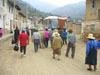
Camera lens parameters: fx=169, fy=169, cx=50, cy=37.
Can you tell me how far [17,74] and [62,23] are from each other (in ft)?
48.3

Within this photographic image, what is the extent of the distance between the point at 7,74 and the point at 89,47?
388 centimetres

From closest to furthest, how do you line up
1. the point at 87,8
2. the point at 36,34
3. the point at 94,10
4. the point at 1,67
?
the point at 1,67 → the point at 36,34 → the point at 94,10 → the point at 87,8

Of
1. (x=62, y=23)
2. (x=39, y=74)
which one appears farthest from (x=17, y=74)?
(x=62, y=23)

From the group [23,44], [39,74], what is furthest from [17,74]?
[23,44]

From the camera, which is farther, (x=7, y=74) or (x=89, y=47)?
(x=89, y=47)

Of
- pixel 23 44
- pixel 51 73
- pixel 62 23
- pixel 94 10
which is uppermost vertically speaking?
pixel 94 10

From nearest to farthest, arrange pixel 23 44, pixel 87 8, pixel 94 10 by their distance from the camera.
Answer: pixel 23 44
pixel 94 10
pixel 87 8

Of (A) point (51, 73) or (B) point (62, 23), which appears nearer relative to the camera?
(A) point (51, 73)

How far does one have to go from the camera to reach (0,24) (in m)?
24.2

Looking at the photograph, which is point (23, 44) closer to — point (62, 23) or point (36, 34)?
point (36, 34)

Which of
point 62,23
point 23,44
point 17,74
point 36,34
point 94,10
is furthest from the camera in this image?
point 94,10

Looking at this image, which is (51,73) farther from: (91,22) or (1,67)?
(91,22)

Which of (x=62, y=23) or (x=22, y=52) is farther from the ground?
(x=62, y=23)

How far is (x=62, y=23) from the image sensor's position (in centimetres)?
2084
